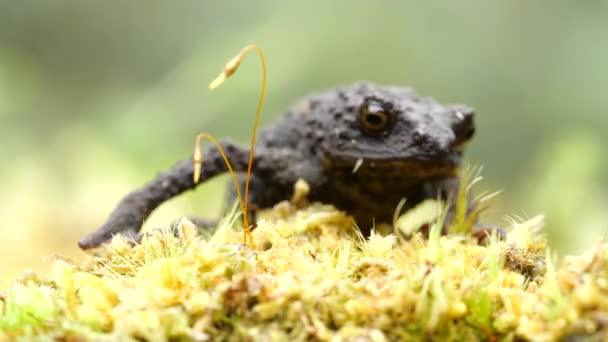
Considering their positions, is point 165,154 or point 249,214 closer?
point 249,214

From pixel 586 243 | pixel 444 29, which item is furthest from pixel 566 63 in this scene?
pixel 586 243

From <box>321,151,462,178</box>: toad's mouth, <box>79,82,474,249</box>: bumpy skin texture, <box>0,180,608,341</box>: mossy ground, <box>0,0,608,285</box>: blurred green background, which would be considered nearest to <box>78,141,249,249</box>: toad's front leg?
<box>79,82,474,249</box>: bumpy skin texture

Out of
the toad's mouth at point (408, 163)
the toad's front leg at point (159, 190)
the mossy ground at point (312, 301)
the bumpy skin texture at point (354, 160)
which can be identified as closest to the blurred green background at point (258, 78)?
the bumpy skin texture at point (354, 160)

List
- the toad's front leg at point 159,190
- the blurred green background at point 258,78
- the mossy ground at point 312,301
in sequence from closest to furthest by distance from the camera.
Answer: the mossy ground at point 312,301 → the toad's front leg at point 159,190 → the blurred green background at point 258,78

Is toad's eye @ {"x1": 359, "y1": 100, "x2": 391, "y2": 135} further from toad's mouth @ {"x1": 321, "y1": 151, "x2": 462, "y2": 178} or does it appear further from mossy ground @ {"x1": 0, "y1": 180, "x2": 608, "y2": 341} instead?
mossy ground @ {"x1": 0, "y1": 180, "x2": 608, "y2": 341}

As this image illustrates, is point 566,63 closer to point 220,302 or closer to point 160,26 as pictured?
point 160,26

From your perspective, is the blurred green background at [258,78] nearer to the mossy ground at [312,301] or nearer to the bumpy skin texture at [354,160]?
the bumpy skin texture at [354,160]
